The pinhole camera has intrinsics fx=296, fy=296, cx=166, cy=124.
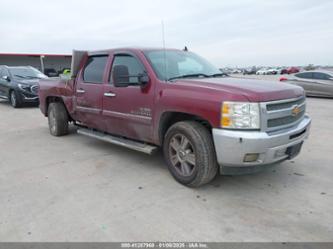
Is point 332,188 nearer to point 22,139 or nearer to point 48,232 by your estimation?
point 48,232

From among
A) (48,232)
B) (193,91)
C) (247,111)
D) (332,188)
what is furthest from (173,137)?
(332,188)

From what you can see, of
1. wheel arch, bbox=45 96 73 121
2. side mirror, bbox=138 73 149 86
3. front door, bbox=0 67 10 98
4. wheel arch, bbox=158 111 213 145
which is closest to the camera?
wheel arch, bbox=158 111 213 145

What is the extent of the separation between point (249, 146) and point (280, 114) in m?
0.61

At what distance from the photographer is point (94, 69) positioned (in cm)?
539

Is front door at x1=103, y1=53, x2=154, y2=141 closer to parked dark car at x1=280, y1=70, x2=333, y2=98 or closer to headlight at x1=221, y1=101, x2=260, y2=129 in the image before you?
headlight at x1=221, y1=101, x2=260, y2=129

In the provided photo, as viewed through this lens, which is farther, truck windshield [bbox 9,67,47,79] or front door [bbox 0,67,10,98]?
truck windshield [bbox 9,67,47,79]

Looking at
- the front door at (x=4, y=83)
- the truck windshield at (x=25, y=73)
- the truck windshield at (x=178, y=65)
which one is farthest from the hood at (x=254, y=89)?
the front door at (x=4, y=83)

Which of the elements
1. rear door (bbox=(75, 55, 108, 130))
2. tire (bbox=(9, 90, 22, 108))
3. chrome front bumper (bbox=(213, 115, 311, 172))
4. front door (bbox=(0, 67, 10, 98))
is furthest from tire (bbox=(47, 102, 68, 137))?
front door (bbox=(0, 67, 10, 98))

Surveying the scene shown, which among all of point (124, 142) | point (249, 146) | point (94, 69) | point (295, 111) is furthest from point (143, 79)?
point (295, 111)

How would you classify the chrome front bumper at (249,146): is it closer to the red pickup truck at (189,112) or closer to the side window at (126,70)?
the red pickup truck at (189,112)

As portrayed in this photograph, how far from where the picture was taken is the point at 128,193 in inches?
146

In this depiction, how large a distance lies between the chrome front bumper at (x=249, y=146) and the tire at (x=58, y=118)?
4.30 meters

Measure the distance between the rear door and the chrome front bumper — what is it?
2530mm

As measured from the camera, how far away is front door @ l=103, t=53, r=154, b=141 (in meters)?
4.20
